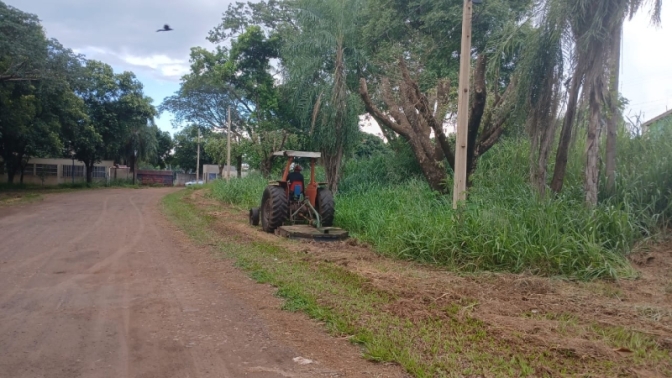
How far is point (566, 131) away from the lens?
983 cm

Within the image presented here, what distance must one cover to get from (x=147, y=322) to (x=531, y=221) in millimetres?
5981

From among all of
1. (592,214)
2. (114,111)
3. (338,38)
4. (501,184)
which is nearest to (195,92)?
(114,111)

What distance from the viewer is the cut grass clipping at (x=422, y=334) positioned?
4402 millimetres

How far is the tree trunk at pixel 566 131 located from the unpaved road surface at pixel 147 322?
613 cm

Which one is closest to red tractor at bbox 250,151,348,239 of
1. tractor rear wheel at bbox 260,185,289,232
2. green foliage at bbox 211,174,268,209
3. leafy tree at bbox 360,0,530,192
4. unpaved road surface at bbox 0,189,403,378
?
tractor rear wheel at bbox 260,185,289,232

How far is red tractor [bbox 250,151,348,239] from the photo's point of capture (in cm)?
1268

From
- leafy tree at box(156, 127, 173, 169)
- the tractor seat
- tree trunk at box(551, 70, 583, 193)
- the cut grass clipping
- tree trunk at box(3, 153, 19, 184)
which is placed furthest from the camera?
leafy tree at box(156, 127, 173, 169)

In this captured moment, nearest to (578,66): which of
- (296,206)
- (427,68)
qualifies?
(296,206)

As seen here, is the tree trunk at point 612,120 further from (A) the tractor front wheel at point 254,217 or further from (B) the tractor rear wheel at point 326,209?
(A) the tractor front wheel at point 254,217

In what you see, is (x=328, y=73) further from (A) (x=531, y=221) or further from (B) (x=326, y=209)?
(A) (x=531, y=221)

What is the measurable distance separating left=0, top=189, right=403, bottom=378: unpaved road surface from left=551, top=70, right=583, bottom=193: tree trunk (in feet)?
20.1

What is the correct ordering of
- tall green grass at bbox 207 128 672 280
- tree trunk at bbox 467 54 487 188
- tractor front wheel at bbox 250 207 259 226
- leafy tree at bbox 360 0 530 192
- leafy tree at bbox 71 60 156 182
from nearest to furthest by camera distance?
tall green grass at bbox 207 128 672 280 < tree trunk at bbox 467 54 487 188 < leafy tree at bbox 360 0 530 192 < tractor front wheel at bbox 250 207 259 226 < leafy tree at bbox 71 60 156 182

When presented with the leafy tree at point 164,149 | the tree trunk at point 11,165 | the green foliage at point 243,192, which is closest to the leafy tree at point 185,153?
the leafy tree at point 164,149

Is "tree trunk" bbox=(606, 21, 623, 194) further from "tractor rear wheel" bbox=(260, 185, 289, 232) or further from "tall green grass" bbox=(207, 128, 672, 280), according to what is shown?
"tractor rear wheel" bbox=(260, 185, 289, 232)
